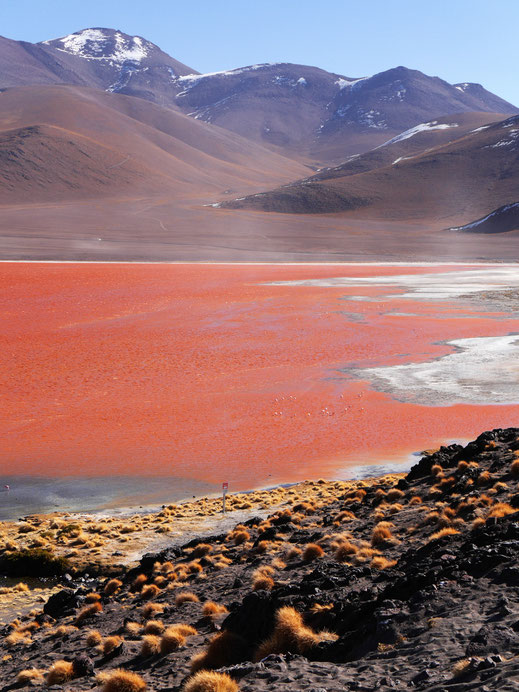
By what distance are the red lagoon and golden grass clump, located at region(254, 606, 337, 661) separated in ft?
30.1

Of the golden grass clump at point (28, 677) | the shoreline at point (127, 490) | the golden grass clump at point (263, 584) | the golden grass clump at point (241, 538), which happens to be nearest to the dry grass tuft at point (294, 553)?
the golden grass clump at point (263, 584)

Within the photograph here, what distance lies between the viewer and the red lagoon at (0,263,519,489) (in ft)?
56.9

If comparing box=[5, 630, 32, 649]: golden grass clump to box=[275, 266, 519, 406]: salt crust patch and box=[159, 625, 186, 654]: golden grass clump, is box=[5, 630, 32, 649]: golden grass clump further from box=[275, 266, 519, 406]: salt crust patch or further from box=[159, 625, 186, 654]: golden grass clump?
box=[275, 266, 519, 406]: salt crust patch

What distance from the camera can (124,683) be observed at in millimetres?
6109

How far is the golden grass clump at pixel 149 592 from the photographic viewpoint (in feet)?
30.1

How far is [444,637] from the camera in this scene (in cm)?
537

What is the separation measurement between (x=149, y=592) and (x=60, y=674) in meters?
2.28

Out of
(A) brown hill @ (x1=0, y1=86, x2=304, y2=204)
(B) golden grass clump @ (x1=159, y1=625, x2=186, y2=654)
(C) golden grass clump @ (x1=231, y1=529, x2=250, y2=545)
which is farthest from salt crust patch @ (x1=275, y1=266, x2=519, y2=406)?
(A) brown hill @ (x1=0, y1=86, x2=304, y2=204)

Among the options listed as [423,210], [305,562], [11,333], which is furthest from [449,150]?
[305,562]

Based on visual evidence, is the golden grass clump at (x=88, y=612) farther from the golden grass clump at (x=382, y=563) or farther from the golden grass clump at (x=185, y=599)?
the golden grass clump at (x=382, y=563)

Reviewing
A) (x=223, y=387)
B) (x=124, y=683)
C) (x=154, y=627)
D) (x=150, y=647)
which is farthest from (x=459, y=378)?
(x=124, y=683)

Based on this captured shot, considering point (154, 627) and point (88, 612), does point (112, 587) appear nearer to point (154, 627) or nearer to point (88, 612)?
point (88, 612)

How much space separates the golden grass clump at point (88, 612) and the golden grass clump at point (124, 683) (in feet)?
8.60

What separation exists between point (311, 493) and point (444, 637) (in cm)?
891
